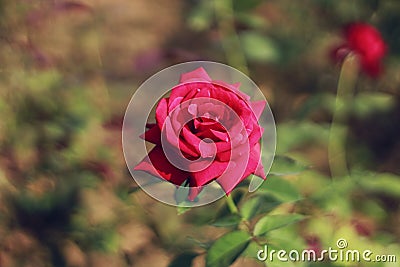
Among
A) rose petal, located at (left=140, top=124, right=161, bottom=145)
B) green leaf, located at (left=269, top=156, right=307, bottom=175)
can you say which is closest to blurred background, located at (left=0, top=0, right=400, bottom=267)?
green leaf, located at (left=269, top=156, right=307, bottom=175)

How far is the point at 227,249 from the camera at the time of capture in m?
0.91

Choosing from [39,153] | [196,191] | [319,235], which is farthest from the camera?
[39,153]

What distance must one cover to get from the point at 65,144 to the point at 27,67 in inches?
8.0

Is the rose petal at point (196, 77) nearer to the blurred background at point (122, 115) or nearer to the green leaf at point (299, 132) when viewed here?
the blurred background at point (122, 115)

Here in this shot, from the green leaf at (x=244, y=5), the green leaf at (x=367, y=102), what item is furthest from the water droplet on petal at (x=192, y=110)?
the green leaf at (x=244, y=5)

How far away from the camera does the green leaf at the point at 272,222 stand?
94 cm

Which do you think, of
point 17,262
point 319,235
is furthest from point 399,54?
point 17,262

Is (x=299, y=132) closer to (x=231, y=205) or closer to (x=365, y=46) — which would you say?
(x=365, y=46)

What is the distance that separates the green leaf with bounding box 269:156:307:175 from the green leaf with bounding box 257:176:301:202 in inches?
0.7

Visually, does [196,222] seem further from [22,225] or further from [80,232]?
[22,225]

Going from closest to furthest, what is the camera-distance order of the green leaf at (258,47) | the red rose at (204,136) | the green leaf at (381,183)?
the red rose at (204,136) → the green leaf at (381,183) → the green leaf at (258,47)

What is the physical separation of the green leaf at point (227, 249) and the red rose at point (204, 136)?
0.44 feet

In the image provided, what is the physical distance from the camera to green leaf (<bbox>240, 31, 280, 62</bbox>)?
1.92 m

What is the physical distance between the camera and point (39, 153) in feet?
4.84
